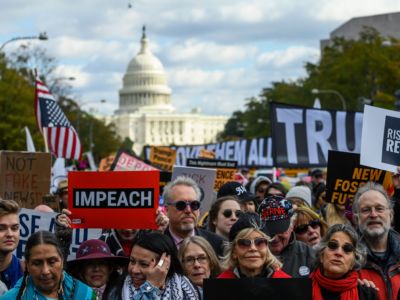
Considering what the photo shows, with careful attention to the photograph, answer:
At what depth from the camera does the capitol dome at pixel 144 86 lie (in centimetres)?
18075

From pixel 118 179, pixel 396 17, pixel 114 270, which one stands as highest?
pixel 396 17

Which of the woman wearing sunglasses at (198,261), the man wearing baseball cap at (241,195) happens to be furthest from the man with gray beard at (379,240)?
the man wearing baseball cap at (241,195)

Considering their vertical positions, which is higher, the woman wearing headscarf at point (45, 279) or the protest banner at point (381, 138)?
the protest banner at point (381, 138)

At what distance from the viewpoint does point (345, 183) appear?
9891 mm

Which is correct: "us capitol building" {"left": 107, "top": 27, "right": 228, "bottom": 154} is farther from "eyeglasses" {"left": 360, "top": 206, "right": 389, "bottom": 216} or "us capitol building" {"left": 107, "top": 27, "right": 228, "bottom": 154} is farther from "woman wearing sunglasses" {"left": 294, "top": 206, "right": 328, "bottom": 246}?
"eyeglasses" {"left": 360, "top": 206, "right": 389, "bottom": 216}

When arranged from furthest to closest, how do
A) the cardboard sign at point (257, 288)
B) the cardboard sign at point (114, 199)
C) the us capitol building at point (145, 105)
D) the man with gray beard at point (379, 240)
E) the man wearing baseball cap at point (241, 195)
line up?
the us capitol building at point (145, 105) → the man wearing baseball cap at point (241, 195) → the cardboard sign at point (114, 199) → the man with gray beard at point (379, 240) → the cardboard sign at point (257, 288)

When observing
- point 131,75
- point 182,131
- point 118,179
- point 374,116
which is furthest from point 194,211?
point 182,131

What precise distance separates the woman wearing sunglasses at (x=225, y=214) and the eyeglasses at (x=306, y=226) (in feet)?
1.49

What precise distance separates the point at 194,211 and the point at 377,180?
8.84 ft

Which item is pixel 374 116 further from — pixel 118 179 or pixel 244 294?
pixel 244 294

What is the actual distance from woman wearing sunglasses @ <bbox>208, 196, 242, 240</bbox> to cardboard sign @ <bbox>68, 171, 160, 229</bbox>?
64 centimetres

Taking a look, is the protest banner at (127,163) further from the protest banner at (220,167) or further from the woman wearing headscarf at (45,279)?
the woman wearing headscarf at (45,279)

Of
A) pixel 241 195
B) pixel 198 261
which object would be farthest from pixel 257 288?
pixel 241 195

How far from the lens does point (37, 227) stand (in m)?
8.52
